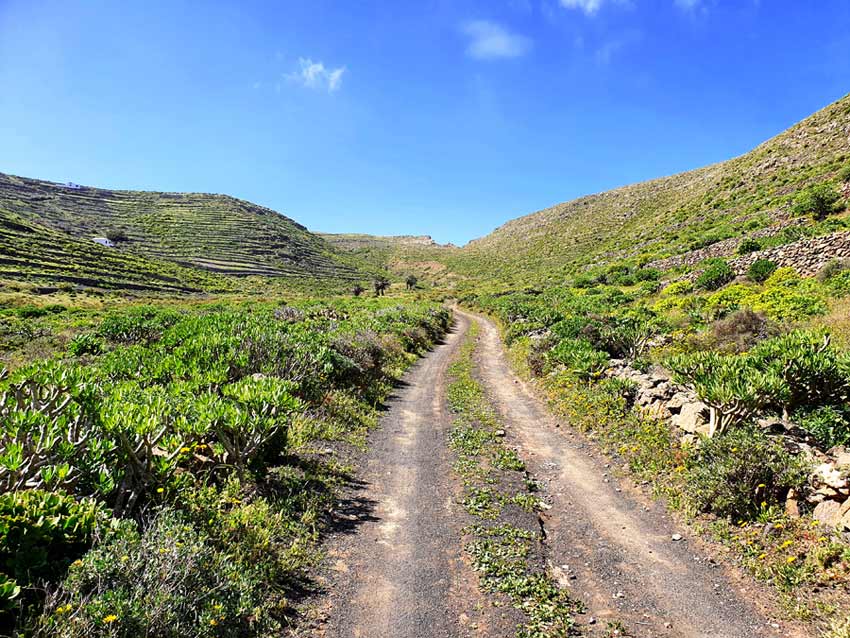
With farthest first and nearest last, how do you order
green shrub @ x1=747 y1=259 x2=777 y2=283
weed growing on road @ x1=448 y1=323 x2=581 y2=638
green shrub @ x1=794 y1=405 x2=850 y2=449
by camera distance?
green shrub @ x1=747 y1=259 x2=777 y2=283 < green shrub @ x1=794 y1=405 x2=850 y2=449 < weed growing on road @ x1=448 y1=323 x2=581 y2=638

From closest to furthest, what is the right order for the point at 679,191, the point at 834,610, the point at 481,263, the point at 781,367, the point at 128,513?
the point at 834,610
the point at 128,513
the point at 781,367
the point at 679,191
the point at 481,263

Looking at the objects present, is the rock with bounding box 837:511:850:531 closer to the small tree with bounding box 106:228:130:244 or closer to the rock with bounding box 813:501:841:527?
the rock with bounding box 813:501:841:527

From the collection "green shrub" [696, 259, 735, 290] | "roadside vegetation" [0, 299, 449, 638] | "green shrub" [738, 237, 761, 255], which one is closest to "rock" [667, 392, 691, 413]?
"roadside vegetation" [0, 299, 449, 638]

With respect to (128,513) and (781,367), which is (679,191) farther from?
(128,513)

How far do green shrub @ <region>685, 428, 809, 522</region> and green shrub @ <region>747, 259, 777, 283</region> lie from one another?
836 inches

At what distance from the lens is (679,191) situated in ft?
259

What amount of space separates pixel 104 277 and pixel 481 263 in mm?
83334

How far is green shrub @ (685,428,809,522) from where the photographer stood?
6645 mm

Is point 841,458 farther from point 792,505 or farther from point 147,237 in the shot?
point 147,237

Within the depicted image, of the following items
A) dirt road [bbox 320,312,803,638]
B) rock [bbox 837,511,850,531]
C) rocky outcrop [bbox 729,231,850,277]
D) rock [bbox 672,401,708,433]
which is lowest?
dirt road [bbox 320,312,803,638]

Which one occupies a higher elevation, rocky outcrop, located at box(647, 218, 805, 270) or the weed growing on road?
rocky outcrop, located at box(647, 218, 805, 270)

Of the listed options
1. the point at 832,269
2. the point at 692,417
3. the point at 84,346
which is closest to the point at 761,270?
the point at 832,269

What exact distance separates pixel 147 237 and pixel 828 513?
14851cm

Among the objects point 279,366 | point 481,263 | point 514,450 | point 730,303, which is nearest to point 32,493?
point 279,366
